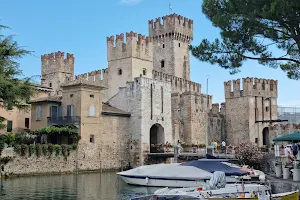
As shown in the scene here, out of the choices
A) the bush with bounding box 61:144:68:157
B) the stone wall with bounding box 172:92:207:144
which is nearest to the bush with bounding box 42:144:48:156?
the bush with bounding box 61:144:68:157

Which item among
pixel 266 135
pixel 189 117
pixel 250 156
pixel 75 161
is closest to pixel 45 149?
pixel 75 161

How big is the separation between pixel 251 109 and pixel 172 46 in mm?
13489

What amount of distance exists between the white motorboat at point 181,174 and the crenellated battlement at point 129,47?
57.8ft

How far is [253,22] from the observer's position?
1577 centimetres

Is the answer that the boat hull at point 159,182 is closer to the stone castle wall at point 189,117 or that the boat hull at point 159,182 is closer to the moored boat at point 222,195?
the moored boat at point 222,195

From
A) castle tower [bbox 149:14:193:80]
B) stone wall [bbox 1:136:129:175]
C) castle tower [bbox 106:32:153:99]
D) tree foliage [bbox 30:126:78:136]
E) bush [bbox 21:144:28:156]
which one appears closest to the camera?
stone wall [bbox 1:136:129:175]

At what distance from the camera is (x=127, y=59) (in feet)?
128

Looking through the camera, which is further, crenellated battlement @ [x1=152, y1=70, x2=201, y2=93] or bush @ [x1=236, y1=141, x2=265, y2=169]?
crenellated battlement @ [x1=152, y1=70, x2=201, y2=93]

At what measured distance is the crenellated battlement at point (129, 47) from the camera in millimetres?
38750

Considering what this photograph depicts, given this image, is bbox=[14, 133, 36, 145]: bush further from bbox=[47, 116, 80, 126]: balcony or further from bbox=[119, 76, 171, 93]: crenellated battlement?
bbox=[119, 76, 171, 93]: crenellated battlement

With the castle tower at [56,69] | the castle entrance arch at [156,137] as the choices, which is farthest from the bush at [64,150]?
the castle tower at [56,69]

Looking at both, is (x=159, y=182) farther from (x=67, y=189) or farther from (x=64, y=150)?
(x=64, y=150)

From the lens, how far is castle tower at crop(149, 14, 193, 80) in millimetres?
50938

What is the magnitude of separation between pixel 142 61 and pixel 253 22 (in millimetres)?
24501
